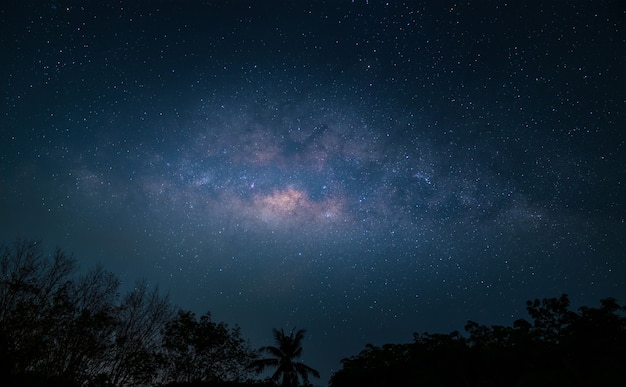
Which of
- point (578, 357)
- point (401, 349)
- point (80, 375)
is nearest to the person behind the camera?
point (578, 357)

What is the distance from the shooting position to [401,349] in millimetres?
21688

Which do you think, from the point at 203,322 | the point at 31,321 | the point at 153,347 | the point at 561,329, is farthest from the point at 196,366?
the point at 561,329

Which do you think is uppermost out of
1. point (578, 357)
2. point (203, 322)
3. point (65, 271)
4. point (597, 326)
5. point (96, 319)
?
point (203, 322)

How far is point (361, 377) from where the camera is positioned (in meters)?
19.9

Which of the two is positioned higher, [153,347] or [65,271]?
[65,271]

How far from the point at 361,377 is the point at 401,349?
122 inches

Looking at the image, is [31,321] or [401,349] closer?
[31,321]

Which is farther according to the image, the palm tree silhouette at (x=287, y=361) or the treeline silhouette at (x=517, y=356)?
the palm tree silhouette at (x=287, y=361)

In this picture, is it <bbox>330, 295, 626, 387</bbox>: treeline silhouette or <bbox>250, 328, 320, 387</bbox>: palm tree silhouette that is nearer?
<bbox>330, 295, 626, 387</bbox>: treeline silhouette

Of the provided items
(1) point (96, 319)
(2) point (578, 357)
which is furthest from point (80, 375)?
(2) point (578, 357)

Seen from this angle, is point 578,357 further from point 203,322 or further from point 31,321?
point 203,322

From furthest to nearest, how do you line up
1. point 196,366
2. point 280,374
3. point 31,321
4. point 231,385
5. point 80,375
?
point 280,374, point 196,366, point 231,385, point 80,375, point 31,321

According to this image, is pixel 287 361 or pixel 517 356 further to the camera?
pixel 287 361

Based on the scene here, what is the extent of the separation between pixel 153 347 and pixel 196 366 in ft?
28.9
